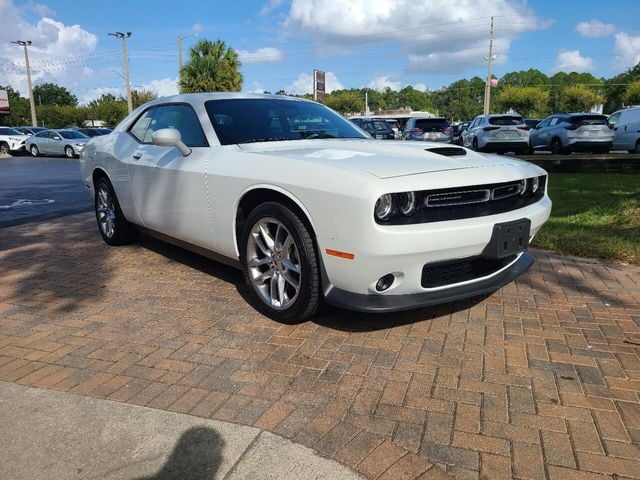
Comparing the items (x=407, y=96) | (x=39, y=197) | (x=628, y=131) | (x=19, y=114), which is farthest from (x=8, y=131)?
(x=407, y=96)

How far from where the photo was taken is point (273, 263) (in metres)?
3.48

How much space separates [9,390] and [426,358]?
2.28 m

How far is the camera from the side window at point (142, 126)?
4988 millimetres

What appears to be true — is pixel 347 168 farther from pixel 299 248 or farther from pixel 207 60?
pixel 207 60

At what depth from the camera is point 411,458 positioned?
2.14 metres

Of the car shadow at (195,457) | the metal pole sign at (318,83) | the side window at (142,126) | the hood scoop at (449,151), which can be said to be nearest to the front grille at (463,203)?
the hood scoop at (449,151)

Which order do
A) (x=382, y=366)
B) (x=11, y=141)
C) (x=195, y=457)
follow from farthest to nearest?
(x=11, y=141)
(x=382, y=366)
(x=195, y=457)

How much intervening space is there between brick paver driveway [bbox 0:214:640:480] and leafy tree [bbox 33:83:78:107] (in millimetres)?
114469

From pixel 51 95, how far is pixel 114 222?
383 ft

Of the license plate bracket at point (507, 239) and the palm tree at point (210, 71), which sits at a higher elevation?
the palm tree at point (210, 71)

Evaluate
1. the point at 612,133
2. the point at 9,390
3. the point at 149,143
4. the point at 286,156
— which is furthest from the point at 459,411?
the point at 612,133

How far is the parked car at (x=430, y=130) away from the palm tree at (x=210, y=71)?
508 inches

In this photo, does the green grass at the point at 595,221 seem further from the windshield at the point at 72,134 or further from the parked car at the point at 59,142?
the windshield at the point at 72,134

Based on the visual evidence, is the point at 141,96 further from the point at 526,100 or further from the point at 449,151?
the point at 449,151
